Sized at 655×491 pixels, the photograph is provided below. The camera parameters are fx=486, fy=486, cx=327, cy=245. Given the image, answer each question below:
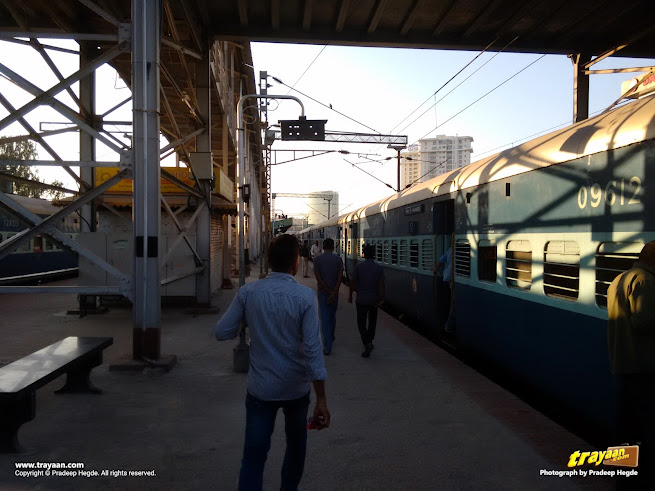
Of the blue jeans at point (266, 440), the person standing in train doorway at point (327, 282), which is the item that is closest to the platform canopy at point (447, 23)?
the person standing in train doorway at point (327, 282)

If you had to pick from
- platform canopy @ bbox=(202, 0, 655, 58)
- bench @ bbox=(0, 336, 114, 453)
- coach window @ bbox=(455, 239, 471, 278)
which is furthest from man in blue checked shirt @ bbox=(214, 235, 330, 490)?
platform canopy @ bbox=(202, 0, 655, 58)

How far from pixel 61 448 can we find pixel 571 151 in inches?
211

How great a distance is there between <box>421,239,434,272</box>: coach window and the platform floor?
2140mm

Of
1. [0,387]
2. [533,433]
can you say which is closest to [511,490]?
[533,433]

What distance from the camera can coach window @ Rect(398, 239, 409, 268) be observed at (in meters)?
10.7

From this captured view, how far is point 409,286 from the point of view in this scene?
1052cm

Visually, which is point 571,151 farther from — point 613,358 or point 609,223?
point 613,358

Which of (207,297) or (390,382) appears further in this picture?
(207,297)

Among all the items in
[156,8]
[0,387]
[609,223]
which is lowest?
[0,387]

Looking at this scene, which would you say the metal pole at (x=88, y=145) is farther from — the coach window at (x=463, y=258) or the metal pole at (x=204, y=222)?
the coach window at (x=463, y=258)

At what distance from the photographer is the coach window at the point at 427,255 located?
8.88m

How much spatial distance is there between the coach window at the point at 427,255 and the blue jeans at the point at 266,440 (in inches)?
249

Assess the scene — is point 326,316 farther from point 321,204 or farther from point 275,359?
point 321,204

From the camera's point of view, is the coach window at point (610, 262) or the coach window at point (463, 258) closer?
the coach window at point (610, 262)
